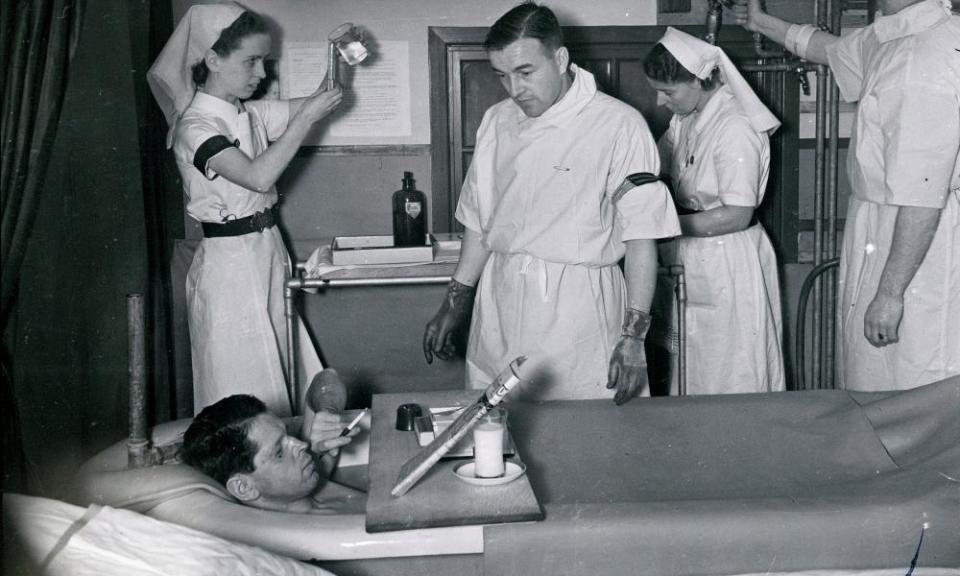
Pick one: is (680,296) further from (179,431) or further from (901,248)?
(179,431)

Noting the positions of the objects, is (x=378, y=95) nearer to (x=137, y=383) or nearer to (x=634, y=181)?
(x=634, y=181)

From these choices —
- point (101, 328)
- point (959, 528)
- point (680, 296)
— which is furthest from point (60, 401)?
point (959, 528)

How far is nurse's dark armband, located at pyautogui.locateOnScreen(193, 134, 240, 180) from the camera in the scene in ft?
9.68

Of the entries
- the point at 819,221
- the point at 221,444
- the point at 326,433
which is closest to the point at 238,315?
the point at 326,433

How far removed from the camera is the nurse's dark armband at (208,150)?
2.95 m

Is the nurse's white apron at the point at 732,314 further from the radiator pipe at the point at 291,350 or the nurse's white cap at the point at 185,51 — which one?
the nurse's white cap at the point at 185,51

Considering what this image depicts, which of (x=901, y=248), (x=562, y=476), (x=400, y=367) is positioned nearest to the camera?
(x=562, y=476)

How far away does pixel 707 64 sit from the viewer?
326 cm

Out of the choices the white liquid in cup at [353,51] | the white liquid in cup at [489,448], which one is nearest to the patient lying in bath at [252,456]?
the white liquid in cup at [489,448]

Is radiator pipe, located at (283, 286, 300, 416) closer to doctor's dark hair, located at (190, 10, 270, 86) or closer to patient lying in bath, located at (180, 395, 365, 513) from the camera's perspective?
doctor's dark hair, located at (190, 10, 270, 86)

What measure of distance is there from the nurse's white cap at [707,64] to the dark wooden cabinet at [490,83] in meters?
0.68

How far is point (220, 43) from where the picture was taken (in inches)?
121

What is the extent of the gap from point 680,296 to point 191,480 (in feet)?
6.04

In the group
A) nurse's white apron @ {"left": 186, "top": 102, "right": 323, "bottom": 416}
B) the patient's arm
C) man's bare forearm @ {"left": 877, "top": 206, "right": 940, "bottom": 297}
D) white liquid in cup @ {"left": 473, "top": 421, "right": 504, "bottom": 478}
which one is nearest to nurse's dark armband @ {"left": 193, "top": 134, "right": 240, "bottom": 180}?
nurse's white apron @ {"left": 186, "top": 102, "right": 323, "bottom": 416}
